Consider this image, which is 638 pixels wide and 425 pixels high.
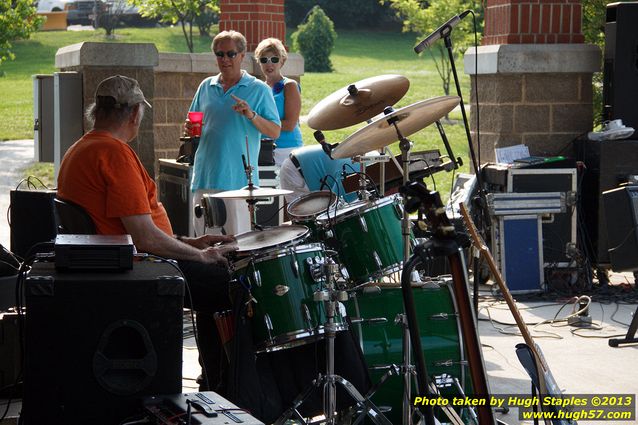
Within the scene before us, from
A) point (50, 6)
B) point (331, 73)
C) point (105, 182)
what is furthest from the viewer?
point (50, 6)

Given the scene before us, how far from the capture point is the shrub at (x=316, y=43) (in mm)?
30078

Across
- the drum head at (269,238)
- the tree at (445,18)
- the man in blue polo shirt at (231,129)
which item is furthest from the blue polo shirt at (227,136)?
the tree at (445,18)

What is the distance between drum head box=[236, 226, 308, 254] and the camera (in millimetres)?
4531

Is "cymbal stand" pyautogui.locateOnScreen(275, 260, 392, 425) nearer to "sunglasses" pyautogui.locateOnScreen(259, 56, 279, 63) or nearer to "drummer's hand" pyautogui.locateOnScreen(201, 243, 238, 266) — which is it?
"drummer's hand" pyautogui.locateOnScreen(201, 243, 238, 266)

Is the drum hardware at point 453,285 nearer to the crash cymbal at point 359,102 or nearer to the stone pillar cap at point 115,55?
the crash cymbal at point 359,102

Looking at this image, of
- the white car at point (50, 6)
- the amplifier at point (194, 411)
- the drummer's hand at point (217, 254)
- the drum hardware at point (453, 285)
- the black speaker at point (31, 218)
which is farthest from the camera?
the white car at point (50, 6)

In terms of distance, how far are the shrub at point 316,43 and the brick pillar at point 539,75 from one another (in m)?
21.4

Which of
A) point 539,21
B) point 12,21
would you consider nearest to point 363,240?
point 539,21

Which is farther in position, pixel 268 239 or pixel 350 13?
pixel 350 13

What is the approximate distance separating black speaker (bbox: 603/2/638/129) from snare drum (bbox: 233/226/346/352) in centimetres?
460

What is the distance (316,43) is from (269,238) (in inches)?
1024

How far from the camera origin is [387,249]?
194 inches

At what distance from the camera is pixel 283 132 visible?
834 centimetres

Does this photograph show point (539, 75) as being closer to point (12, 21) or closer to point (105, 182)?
point (105, 182)
